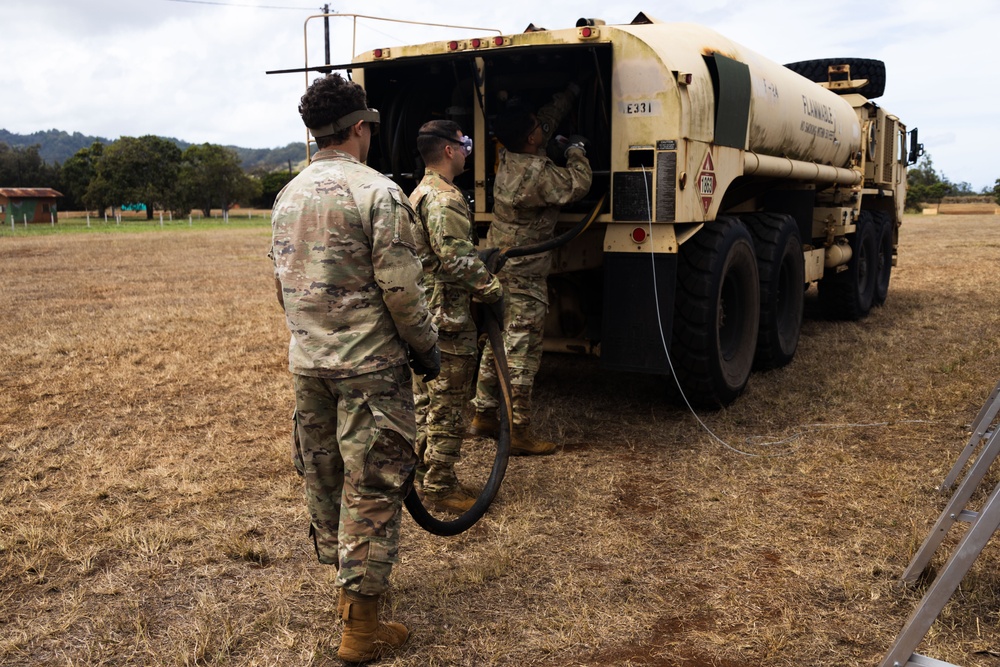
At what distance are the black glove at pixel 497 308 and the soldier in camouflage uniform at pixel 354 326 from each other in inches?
47.8

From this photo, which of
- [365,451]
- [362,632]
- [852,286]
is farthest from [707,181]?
[852,286]

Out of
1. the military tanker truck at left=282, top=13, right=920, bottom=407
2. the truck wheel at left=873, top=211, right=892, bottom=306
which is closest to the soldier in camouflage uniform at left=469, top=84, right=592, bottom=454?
the military tanker truck at left=282, top=13, right=920, bottom=407

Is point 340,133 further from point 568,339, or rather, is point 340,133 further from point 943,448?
point 943,448

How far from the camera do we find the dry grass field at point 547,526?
3.14m

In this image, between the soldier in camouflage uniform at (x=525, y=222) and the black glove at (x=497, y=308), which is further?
the soldier in camouflage uniform at (x=525, y=222)

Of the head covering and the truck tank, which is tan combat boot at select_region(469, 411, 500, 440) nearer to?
the truck tank

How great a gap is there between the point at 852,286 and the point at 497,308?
665cm

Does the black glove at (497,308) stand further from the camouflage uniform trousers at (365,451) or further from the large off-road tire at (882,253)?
the large off-road tire at (882,253)

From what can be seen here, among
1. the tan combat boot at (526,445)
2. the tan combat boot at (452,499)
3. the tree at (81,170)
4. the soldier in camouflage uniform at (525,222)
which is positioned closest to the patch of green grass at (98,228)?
the tree at (81,170)

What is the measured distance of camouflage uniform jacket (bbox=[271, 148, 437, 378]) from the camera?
2900 mm

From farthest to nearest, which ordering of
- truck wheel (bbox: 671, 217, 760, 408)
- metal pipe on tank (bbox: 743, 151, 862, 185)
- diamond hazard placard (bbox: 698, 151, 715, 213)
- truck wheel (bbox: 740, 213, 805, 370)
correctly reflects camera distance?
truck wheel (bbox: 740, 213, 805, 370) → metal pipe on tank (bbox: 743, 151, 862, 185) → truck wheel (bbox: 671, 217, 760, 408) → diamond hazard placard (bbox: 698, 151, 715, 213)

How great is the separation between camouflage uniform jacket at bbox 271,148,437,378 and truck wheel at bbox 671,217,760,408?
3.04 meters

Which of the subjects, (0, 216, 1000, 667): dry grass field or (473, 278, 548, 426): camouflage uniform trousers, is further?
(473, 278, 548, 426): camouflage uniform trousers

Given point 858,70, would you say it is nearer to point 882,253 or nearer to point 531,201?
point 882,253
